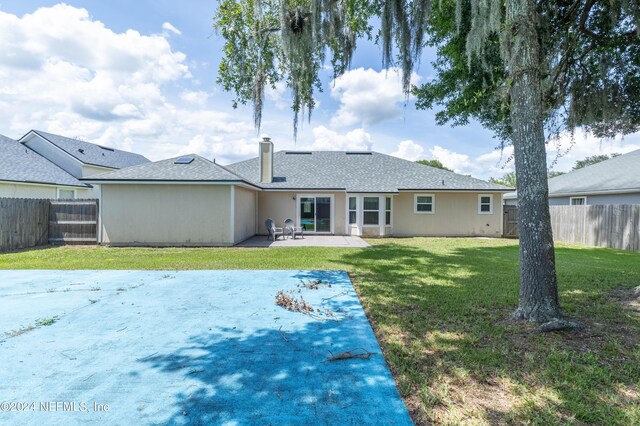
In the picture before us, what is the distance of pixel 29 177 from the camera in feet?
53.2

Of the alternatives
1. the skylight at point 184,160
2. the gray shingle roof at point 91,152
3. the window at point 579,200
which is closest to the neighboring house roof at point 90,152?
the gray shingle roof at point 91,152

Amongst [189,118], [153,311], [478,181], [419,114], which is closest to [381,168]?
[478,181]

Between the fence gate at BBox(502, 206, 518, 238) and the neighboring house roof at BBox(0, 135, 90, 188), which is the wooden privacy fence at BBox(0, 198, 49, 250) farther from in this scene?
the fence gate at BBox(502, 206, 518, 238)

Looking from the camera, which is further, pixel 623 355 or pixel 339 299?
pixel 339 299

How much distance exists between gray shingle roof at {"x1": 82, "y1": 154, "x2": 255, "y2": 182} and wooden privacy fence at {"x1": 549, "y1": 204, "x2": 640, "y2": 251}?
1490cm

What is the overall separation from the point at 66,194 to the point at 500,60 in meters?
23.1

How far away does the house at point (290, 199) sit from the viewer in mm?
11750

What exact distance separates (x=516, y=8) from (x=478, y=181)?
549 inches

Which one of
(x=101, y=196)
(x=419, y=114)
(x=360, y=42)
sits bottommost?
(x=101, y=196)

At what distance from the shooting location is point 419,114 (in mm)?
9406

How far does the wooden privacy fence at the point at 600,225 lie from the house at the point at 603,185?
A: 1821 millimetres

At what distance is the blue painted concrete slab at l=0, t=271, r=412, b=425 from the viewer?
2430 mm

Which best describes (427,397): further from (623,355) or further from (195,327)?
(195,327)

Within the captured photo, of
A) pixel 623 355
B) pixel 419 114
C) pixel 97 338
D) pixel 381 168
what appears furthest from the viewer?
pixel 381 168
